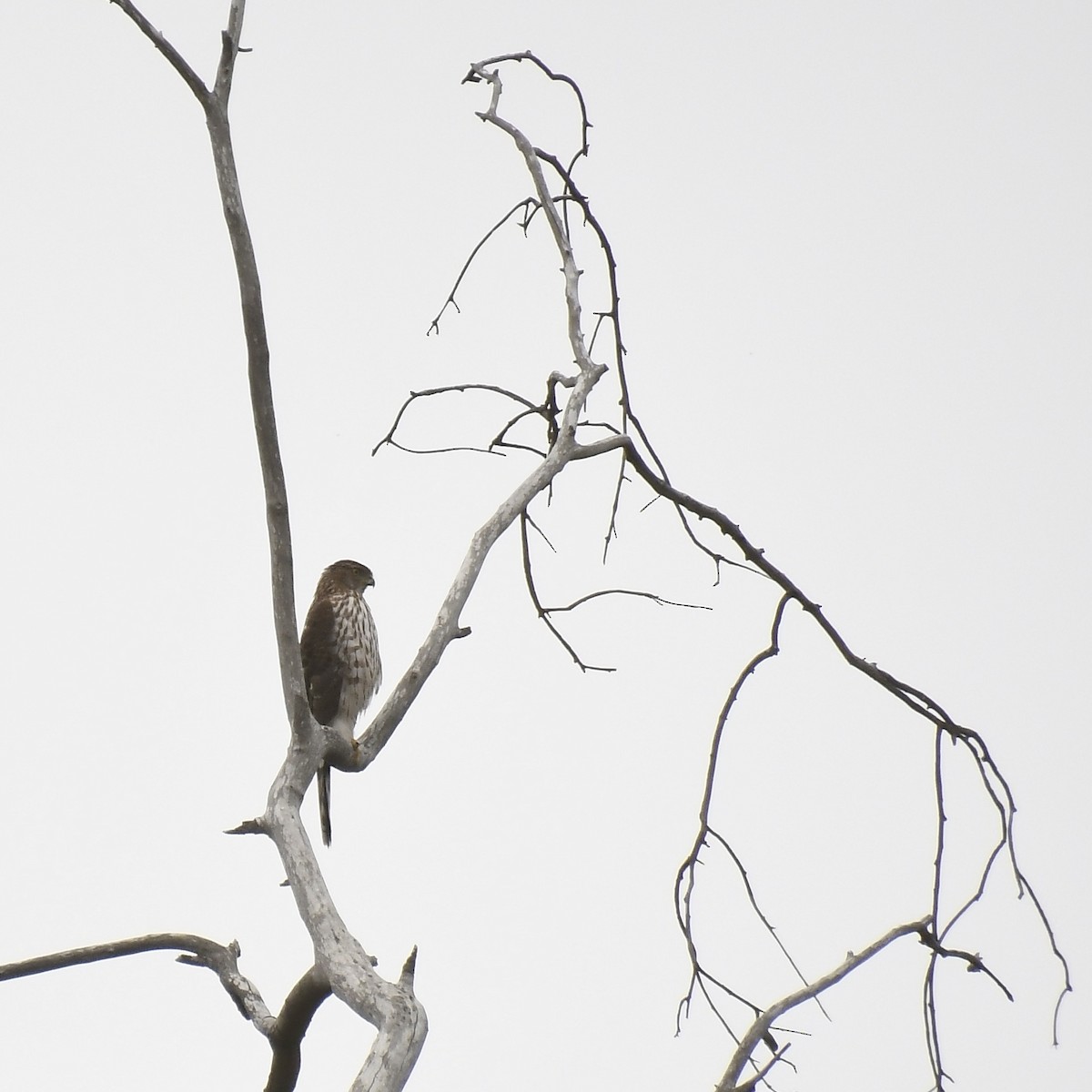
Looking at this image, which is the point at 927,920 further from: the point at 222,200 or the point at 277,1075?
the point at 222,200

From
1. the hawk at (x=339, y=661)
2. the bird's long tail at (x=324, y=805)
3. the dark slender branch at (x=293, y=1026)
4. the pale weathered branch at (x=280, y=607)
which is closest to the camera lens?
the pale weathered branch at (x=280, y=607)

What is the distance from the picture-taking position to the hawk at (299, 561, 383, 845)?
5.71 metres

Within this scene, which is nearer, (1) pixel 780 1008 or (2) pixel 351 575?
(1) pixel 780 1008

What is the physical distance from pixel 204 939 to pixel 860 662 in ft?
5.78

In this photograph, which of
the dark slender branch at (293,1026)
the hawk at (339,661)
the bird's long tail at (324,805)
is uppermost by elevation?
the hawk at (339,661)

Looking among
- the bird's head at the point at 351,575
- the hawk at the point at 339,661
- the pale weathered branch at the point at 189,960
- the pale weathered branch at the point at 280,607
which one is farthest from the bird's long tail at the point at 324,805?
the pale weathered branch at the point at 280,607

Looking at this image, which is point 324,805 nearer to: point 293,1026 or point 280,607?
point 293,1026

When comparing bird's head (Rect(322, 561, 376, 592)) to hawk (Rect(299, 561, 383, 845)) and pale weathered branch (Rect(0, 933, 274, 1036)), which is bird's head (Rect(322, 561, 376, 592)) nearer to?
hawk (Rect(299, 561, 383, 845))

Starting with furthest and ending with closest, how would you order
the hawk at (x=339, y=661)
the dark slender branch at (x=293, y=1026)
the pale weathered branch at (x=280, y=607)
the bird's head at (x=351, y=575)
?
the bird's head at (x=351, y=575), the hawk at (x=339, y=661), the dark slender branch at (x=293, y=1026), the pale weathered branch at (x=280, y=607)

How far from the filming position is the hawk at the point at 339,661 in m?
5.71

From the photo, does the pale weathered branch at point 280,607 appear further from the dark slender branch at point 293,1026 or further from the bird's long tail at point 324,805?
the bird's long tail at point 324,805

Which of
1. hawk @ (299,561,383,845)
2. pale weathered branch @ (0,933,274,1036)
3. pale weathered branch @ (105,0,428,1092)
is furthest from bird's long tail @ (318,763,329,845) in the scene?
pale weathered branch @ (105,0,428,1092)

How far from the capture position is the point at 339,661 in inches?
226

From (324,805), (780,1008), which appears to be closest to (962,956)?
(780,1008)
